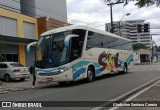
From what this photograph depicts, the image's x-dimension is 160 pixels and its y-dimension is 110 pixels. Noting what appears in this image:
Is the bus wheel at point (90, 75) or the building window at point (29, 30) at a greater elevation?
the building window at point (29, 30)

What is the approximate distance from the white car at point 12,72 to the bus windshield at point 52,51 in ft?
21.0

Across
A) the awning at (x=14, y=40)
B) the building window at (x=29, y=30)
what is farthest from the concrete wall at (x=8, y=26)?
the building window at (x=29, y=30)

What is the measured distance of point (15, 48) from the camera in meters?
37.0

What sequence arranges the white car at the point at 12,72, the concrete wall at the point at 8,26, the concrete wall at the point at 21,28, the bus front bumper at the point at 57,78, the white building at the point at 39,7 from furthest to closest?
the white building at the point at 39,7
the concrete wall at the point at 21,28
the concrete wall at the point at 8,26
the white car at the point at 12,72
the bus front bumper at the point at 57,78

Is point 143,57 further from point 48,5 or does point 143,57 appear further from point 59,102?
point 59,102

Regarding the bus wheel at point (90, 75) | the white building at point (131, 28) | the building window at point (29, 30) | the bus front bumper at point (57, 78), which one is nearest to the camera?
the bus front bumper at point (57, 78)

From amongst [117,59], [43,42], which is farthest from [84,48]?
[117,59]

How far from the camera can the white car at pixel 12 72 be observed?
1072 inches

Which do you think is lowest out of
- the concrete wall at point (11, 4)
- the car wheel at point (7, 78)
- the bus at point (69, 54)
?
the car wheel at point (7, 78)

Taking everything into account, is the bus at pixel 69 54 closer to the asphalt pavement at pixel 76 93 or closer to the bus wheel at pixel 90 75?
the bus wheel at pixel 90 75

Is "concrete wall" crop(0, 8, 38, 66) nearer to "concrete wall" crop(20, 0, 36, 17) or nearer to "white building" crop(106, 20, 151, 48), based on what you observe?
"concrete wall" crop(20, 0, 36, 17)

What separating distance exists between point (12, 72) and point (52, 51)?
793cm

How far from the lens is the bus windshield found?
20031 mm

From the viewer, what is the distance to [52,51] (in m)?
20.3
